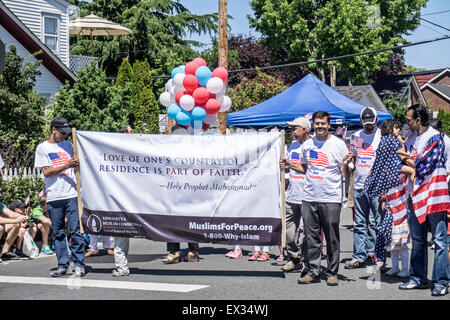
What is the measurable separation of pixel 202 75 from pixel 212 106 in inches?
20.7

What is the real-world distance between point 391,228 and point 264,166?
1.81 meters

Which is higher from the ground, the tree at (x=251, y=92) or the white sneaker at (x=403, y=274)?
the tree at (x=251, y=92)

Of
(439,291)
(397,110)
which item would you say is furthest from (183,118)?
(397,110)

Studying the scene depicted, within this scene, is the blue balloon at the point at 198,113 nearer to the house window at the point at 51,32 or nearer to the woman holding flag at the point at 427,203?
the woman holding flag at the point at 427,203

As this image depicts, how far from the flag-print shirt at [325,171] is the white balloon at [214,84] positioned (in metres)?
2.95

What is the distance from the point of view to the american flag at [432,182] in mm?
6836

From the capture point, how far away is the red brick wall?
58.4 m

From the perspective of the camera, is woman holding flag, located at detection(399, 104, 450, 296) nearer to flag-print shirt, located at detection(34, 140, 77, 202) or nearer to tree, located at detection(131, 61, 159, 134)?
flag-print shirt, located at detection(34, 140, 77, 202)

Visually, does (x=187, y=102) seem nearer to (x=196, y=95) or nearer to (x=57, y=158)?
(x=196, y=95)

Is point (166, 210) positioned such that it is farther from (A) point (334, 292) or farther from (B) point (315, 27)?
(B) point (315, 27)

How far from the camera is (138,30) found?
3747cm

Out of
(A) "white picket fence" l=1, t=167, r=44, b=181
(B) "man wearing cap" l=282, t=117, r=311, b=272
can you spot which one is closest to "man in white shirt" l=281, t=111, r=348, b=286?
(B) "man wearing cap" l=282, t=117, r=311, b=272

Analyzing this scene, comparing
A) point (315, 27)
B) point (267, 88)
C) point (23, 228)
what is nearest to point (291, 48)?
point (315, 27)

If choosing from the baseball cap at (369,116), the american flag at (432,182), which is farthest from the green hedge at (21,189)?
the american flag at (432,182)
